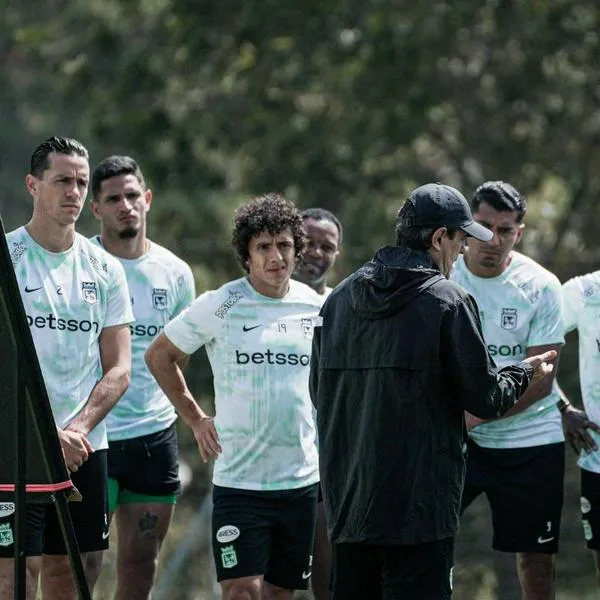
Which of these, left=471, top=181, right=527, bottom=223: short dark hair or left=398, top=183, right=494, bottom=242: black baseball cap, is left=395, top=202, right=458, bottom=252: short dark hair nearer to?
left=398, top=183, right=494, bottom=242: black baseball cap

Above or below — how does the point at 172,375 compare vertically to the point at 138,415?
above

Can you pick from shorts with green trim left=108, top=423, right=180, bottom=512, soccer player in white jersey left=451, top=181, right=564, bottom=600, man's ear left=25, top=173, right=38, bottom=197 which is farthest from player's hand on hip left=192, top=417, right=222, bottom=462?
soccer player in white jersey left=451, top=181, right=564, bottom=600

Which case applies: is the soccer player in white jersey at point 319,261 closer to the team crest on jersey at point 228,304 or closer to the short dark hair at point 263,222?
the short dark hair at point 263,222

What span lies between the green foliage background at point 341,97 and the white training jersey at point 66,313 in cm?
996

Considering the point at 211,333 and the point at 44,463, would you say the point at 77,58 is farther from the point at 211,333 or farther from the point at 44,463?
the point at 44,463

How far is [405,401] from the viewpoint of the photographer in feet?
17.6

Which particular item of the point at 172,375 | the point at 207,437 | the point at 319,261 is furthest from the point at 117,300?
the point at 319,261

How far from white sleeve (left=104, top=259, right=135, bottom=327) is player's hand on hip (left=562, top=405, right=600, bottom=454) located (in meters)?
2.31

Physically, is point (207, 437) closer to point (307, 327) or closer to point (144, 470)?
point (307, 327)

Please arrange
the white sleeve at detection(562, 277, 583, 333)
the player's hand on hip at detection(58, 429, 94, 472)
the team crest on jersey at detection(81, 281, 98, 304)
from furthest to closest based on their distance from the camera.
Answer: the white sleeve at detection(562, 277, 583, 333) → the team crest on jersey at detection(81, 281, 98, 304) → the player's hand on hip at detection(58, 429, 94, 472)

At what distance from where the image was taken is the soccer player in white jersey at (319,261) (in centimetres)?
777

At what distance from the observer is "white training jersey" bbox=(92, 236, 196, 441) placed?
7691 mm

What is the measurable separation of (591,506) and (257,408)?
75.5 inches

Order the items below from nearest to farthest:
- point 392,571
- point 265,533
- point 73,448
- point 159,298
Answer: point 392,571 < point 73,448 < point 265,533 < point 159,298
